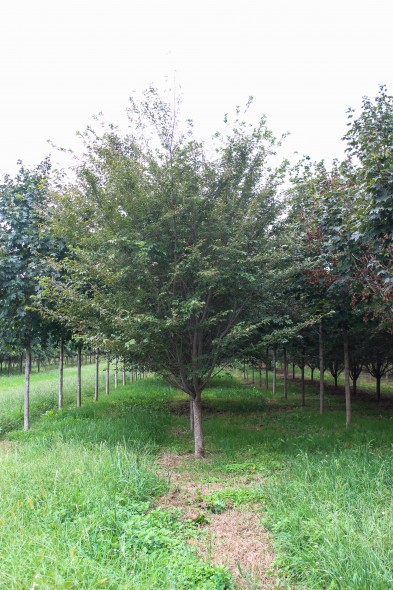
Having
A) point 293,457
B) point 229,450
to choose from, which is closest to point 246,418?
point 229,450

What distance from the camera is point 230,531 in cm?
392

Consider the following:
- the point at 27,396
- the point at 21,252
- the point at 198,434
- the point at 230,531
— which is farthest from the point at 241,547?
the point at 21,252

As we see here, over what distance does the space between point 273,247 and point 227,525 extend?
4076 mm

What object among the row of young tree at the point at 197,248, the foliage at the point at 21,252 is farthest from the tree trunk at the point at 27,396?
the row of young tree at the point at 197,248

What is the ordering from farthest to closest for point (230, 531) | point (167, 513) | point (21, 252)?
point (21, 252)
point (167, 513)
point (230, 531)

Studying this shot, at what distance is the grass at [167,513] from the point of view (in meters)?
2.89

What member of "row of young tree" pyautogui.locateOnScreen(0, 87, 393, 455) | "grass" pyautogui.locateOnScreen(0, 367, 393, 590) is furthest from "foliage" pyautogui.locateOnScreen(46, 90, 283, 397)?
"grass" pyautogui.locateOnScreen(0, 367, 393, 590)

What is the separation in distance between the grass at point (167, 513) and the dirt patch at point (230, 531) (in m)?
0.10

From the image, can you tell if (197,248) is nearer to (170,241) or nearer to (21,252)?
(170,241)

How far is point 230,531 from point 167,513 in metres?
0.63

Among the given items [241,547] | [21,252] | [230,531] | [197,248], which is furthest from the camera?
[21,252]

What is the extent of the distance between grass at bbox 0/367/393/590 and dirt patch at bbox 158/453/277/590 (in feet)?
0.32

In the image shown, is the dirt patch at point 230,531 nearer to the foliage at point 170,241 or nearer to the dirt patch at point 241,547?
the dirt patch at point 241,547

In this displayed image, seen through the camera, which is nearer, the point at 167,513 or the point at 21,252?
the point at 167,513
